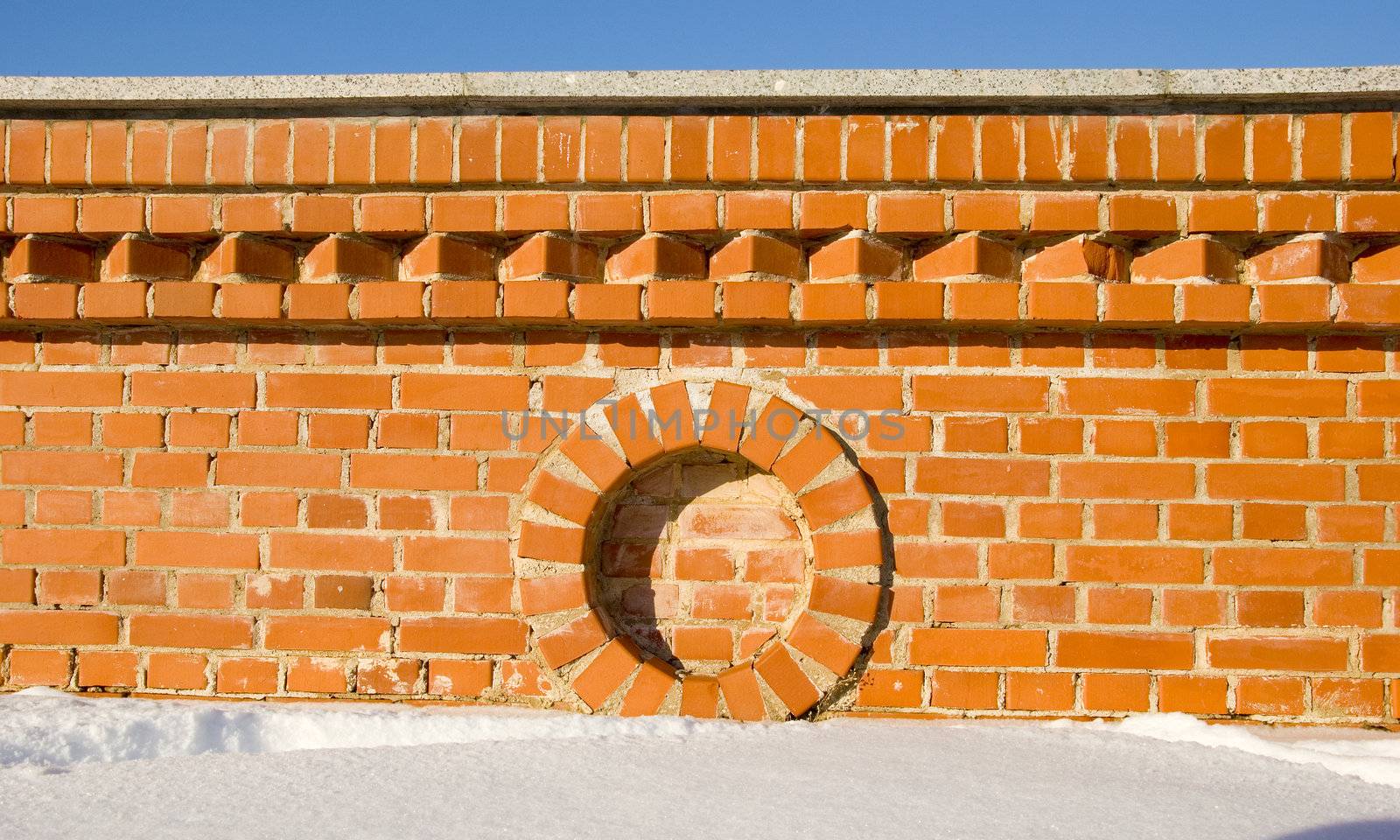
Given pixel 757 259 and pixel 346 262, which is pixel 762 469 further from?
pixel 346 262

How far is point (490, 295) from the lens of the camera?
6.77 feet

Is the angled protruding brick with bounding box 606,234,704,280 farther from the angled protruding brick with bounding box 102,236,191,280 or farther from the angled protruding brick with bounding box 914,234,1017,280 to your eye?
the angled protruding brick with bounding box 102,236,191,280

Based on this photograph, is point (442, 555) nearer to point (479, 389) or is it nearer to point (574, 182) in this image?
point (479, 389)

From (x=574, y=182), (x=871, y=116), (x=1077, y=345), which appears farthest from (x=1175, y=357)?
(x=574, y=182)

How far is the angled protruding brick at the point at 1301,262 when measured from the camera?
2.00 m

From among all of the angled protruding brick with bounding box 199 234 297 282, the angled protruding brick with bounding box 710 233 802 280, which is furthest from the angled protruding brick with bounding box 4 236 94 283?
the angled protruding brick with bounding box 710 233 802 280

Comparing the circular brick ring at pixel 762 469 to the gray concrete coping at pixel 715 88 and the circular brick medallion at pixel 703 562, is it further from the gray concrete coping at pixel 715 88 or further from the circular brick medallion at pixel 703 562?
the gray concrete coping at pixel 715 88

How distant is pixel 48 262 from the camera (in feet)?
7.04

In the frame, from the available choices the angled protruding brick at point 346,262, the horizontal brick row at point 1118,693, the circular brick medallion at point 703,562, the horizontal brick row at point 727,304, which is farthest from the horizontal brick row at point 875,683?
the angled protruding brick at point 346,262

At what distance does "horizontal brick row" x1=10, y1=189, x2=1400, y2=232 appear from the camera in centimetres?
201

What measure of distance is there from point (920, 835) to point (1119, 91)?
5.26ft

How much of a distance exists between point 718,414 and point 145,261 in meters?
1.39

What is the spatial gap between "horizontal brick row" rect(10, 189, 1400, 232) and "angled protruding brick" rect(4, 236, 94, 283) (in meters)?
0.04

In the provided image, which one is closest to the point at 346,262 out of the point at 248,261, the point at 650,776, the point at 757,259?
the point at 248,261
